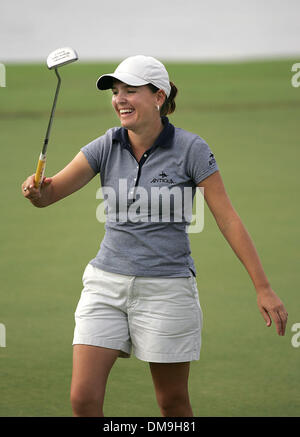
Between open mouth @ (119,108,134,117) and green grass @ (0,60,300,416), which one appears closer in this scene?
open mouth @ (119,108,134,117)

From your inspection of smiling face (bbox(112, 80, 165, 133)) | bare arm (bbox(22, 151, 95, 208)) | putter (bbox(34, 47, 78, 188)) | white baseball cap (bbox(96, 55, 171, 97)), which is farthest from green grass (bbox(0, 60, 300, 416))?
white baseball cap (bbox(96, 55, 171, 97))

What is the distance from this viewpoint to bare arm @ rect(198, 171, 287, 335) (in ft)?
9.39

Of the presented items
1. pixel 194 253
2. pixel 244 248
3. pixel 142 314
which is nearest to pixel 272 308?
pixel 244 248

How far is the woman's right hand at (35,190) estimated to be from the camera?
294cm

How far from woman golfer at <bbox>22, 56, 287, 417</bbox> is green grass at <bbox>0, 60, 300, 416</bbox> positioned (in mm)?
826

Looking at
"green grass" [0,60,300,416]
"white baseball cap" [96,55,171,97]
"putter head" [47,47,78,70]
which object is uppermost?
"putter head" [47,47,78,70]

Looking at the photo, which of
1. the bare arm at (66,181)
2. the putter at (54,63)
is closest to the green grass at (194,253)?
the bare arm at (66,181)

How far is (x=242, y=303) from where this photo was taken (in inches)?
205

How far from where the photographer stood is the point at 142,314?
294 centimetres

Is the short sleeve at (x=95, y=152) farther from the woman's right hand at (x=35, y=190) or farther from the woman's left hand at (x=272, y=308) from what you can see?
the woman's left hand at (x=272, y=308)

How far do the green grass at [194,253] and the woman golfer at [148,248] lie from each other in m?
0.83

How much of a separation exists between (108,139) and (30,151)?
6.69m

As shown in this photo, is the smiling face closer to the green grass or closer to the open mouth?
the open mouth
